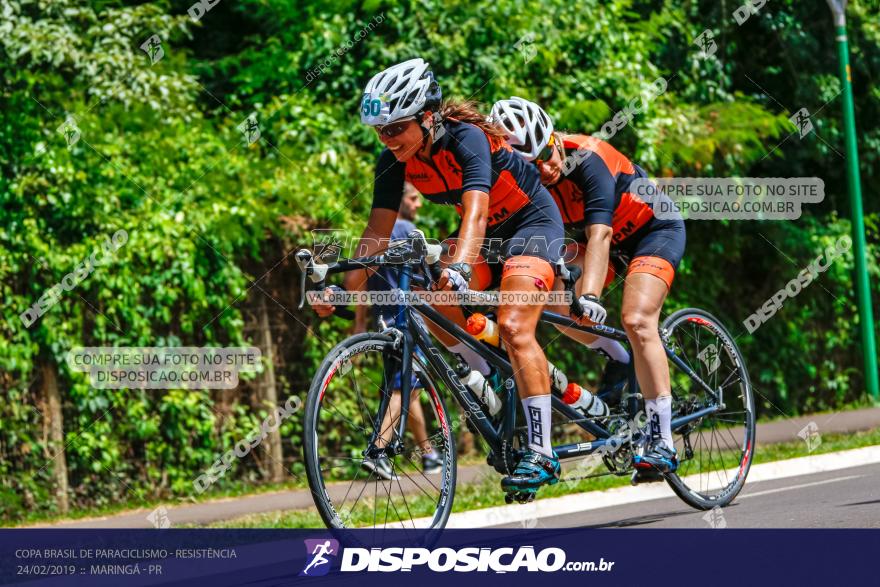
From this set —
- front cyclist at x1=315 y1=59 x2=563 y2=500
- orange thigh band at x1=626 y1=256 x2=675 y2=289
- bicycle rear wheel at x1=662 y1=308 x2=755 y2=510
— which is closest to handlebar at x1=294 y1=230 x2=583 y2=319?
front cyclist at x1=315 y1=59 x2=563 y2=500

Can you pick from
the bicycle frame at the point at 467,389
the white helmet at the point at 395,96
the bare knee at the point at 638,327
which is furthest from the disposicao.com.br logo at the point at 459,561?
the white helmet at the point at 395,96

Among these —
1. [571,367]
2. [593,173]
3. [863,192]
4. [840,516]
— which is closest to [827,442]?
[571,367]

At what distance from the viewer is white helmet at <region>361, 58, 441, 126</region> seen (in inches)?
221

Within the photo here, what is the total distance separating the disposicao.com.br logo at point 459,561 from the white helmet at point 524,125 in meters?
1.96

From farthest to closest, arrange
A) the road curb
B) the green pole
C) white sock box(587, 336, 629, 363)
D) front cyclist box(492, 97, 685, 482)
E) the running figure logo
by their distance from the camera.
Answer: the green pole < the road curb < white sock box(587, 336, 629, 363) < front cyclist box(492, 97, 685, 482) < the running figure logo

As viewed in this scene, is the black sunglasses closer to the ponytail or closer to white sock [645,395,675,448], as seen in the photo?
the ponytail

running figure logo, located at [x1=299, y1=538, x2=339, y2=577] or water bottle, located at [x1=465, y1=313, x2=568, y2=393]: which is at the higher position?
water bottle, located at [x1=465, y1=313, x2=568, y2=393]

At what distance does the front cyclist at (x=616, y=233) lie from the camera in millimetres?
6293

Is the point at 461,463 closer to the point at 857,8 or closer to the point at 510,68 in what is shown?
the point at 510,68

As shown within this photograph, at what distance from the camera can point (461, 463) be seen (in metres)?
10.5

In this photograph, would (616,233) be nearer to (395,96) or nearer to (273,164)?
(395,96)

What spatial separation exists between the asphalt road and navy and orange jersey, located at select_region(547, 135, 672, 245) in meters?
1.53

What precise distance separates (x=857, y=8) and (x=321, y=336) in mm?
8129

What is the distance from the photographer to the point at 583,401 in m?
6.49
